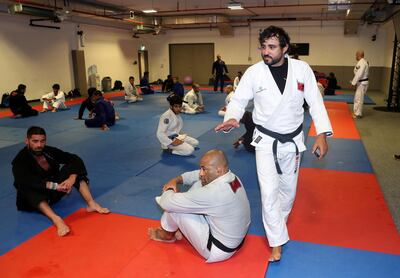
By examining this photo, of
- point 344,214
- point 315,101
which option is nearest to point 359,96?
point 344,214

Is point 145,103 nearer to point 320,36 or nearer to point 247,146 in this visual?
point 247,146

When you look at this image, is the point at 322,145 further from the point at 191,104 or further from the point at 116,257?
the point at 191,104

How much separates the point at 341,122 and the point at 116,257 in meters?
8.31

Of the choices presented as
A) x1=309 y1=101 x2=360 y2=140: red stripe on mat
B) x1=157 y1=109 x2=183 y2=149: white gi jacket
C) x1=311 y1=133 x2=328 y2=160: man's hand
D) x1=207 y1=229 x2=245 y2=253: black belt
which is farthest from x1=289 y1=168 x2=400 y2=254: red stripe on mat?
x1=309 y1=101 x2=360 y2=140: red stripe on mat

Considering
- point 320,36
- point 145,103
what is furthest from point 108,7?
point 320,36

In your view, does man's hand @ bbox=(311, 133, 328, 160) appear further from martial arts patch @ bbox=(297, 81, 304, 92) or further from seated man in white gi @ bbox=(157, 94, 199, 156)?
seated man in white gi @ bbox=(157, 94, 199, 156)

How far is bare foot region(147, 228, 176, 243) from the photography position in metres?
3.42

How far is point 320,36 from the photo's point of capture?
780 inches

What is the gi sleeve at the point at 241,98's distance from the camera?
123 inches

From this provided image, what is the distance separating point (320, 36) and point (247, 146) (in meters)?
15.4

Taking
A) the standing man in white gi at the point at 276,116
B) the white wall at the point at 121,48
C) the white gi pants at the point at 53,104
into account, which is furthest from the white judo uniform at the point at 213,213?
the white wall at the point at 121,48

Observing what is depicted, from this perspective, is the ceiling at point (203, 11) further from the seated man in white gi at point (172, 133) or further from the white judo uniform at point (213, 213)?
the white judo uniform at point (213, 213)

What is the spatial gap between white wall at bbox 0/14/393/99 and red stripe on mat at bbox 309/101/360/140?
21.3 feet

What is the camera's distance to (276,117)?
3049mm
